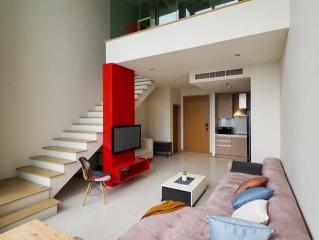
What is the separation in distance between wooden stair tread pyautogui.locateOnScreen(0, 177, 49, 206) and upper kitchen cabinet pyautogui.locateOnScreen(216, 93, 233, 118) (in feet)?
18.9

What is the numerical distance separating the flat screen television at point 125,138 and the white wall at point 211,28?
1556 millimetres

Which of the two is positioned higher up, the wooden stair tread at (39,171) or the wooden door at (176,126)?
the wooden door at (176,126)

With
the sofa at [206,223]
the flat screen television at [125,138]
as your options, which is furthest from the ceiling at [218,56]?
the sofa at [206,223]

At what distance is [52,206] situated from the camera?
2.90m

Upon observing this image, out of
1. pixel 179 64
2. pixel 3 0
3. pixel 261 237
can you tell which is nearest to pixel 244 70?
pixel 179 64

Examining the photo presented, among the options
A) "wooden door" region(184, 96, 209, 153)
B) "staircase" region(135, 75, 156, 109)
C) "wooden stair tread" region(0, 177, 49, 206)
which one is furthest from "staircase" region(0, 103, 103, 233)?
"wooden door" region(184, 96, 209, 153)

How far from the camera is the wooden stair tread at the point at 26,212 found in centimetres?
250

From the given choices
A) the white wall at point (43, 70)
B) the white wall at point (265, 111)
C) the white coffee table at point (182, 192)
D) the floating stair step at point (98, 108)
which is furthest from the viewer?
the floating stair step at point (98, 108)

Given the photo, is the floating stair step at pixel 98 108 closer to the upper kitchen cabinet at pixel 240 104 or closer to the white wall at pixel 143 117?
the white wall at pixel 143 117

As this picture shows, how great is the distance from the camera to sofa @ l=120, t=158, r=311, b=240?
4.40 ft

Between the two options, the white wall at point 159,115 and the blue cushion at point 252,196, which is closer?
the blue cushion at point 252,196

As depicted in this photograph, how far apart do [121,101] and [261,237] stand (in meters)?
3.67

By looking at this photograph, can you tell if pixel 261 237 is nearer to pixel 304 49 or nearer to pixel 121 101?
pixel 304 49

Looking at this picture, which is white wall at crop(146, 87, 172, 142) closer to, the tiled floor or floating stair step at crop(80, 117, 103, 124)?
the tiled floor
